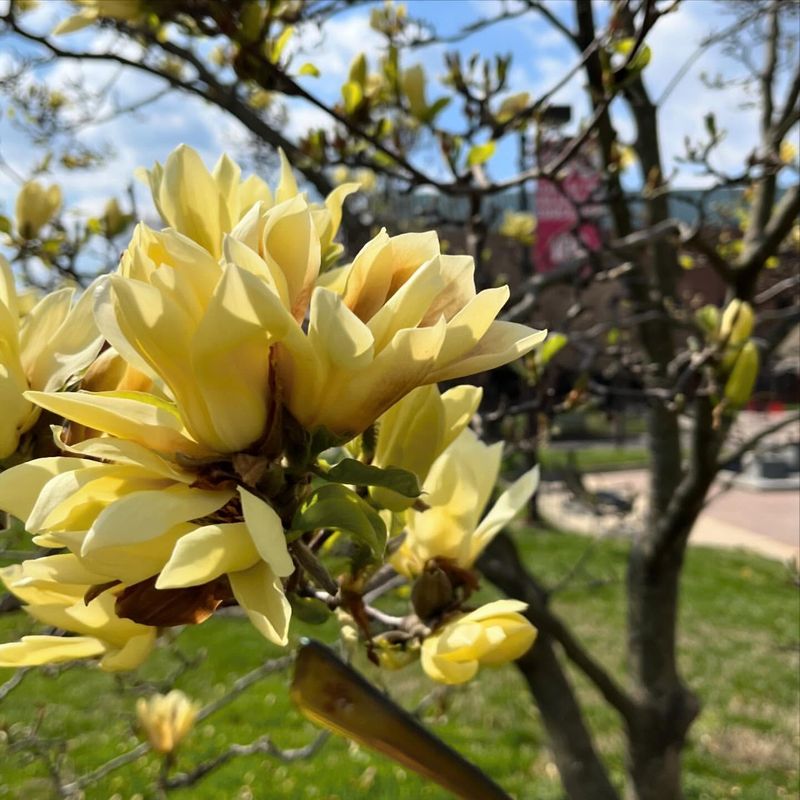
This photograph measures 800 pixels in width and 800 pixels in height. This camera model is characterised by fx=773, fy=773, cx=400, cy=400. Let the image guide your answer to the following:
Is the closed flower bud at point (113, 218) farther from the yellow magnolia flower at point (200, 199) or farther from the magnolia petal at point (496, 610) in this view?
the magnolia petal at point (496, 610)

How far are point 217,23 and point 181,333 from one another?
103cm

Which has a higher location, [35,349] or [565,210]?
[565,210]

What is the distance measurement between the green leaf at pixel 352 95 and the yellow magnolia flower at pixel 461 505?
102cm

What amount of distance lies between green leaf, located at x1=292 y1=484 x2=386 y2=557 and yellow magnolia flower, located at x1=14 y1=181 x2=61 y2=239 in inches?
48.5

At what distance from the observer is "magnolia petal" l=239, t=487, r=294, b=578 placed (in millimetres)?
306

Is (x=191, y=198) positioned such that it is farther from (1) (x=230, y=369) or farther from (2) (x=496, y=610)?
(2) (x=496, y=610)

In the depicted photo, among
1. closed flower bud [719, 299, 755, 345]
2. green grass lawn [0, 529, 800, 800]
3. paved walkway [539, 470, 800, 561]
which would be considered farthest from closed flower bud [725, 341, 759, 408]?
paved walkway [539, 470, 800, 561]

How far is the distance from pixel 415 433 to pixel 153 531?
0.59 ft

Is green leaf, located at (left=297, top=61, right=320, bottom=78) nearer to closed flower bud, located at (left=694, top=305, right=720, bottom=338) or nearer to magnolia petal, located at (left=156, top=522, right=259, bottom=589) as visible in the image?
closed flower bud, located at (left=694, top=305, right=720, bottom=338)

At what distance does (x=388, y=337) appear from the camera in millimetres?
358

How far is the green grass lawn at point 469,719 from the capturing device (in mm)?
1865

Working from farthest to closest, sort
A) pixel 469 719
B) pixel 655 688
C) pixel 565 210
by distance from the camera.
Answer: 1. pixel 469 719
2. pixel 565 210
3. pixel 655 688

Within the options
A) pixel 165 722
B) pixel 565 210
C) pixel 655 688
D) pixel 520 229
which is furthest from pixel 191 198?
pixel 520 229

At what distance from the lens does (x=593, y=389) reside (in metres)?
1.89
